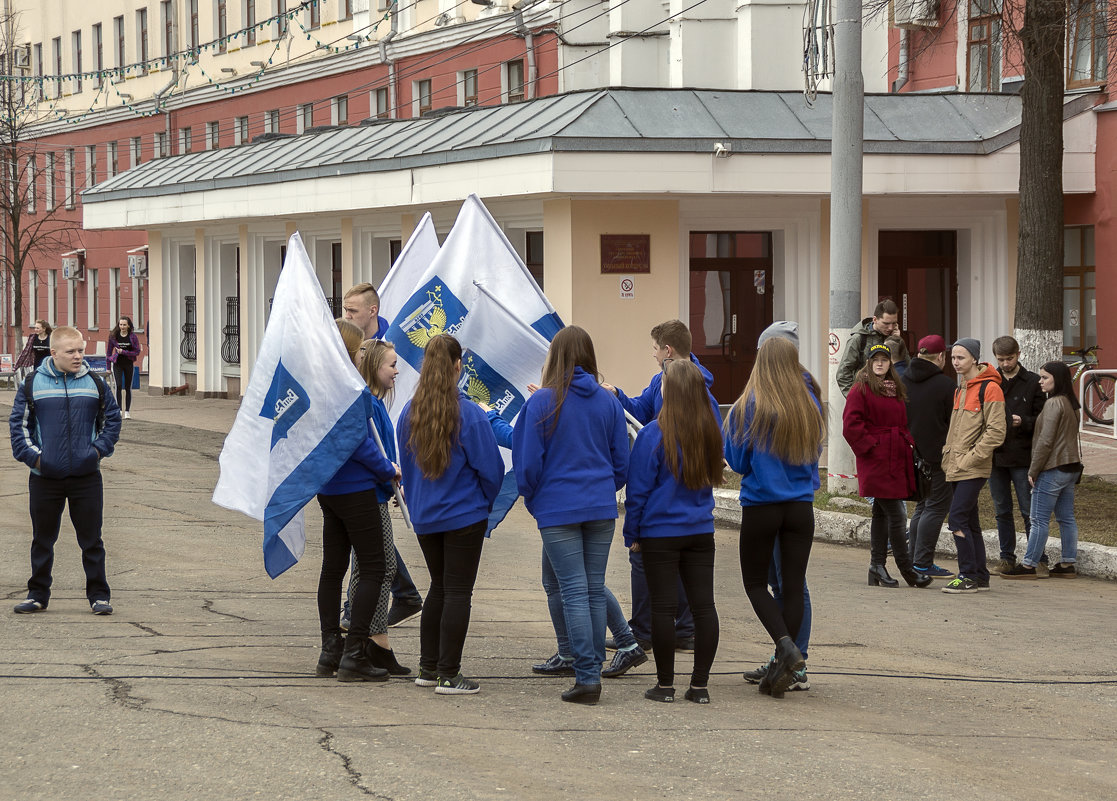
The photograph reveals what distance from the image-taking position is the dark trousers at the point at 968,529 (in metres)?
10.5

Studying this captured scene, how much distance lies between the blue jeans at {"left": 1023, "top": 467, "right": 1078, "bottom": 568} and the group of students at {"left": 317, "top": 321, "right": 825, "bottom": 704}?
4214mm

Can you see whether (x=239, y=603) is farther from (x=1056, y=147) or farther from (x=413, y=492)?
(x=1056, y=147)

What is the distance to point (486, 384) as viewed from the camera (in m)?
8.42

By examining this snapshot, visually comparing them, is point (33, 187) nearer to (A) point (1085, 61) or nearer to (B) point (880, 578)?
(A) point (1085, 61)

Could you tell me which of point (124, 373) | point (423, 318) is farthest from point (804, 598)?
point (124, 373)

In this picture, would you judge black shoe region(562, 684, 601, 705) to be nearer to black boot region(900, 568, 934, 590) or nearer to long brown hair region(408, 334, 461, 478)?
long brown hair region(408, 334, 461, 478)

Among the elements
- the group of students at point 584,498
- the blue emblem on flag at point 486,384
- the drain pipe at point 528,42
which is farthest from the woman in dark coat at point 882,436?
the drain pipe at point 528,42

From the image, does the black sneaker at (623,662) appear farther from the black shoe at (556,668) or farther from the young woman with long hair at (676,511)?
the young woman with long hair at (676,511)

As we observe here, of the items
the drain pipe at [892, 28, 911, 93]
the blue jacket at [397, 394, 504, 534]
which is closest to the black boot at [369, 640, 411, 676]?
the blue jacket at [397, 394, 504, 534]

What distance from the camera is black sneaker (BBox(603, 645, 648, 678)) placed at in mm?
7633

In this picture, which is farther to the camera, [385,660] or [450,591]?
[385,660]

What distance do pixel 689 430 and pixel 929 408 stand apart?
14.3 ft

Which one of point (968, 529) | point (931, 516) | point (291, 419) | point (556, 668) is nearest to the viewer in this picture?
point (291, 419)

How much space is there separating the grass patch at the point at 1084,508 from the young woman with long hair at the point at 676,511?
478cm
